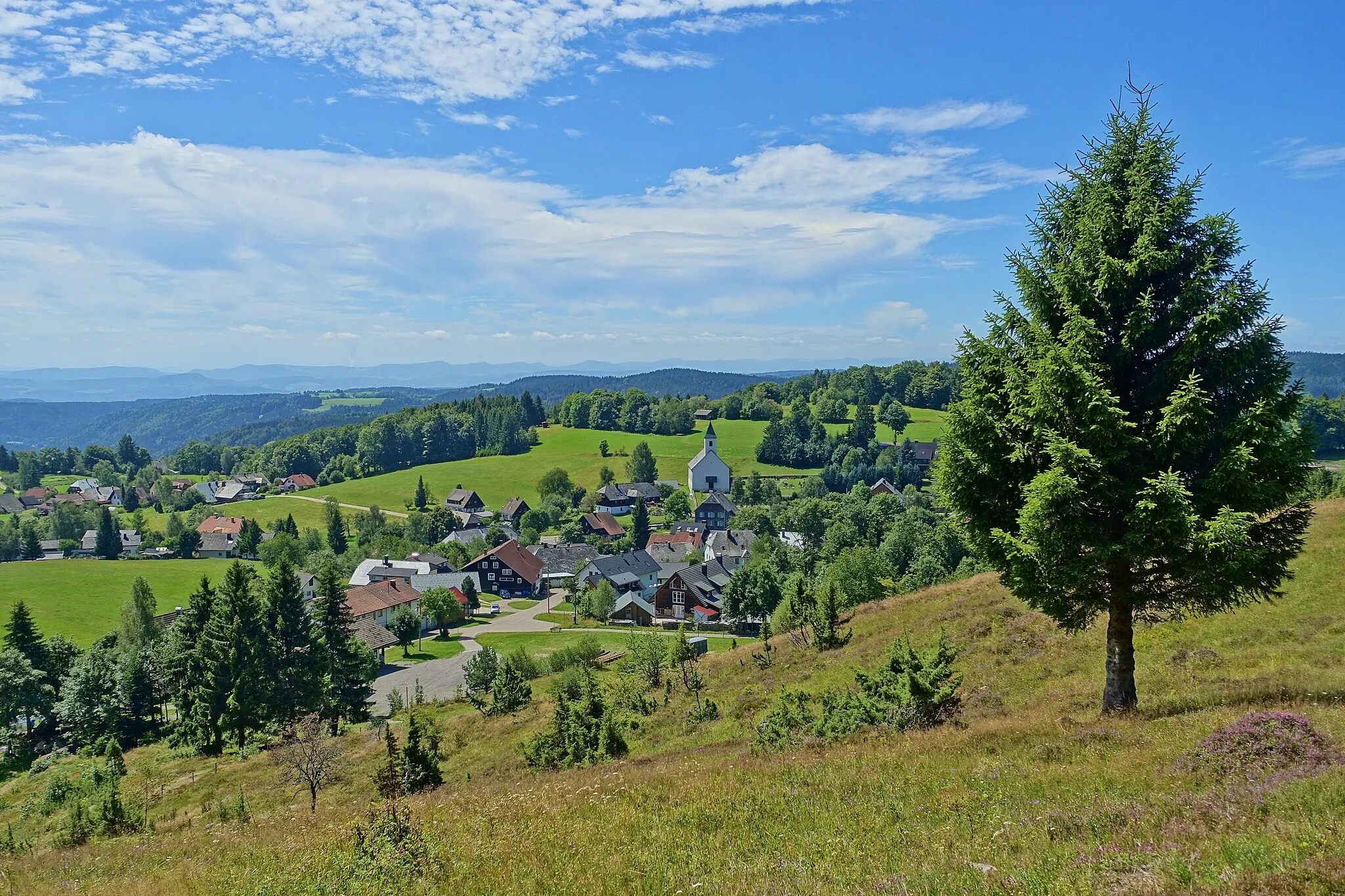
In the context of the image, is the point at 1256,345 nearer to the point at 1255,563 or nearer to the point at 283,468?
the point at 1255,563

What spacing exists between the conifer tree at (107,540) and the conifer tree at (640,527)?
8275cm

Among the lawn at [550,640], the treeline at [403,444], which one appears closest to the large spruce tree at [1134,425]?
the lawn at [550,640]

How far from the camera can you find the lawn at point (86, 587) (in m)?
78.8

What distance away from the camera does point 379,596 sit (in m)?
81.9

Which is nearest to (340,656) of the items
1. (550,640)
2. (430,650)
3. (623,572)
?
(430,650)

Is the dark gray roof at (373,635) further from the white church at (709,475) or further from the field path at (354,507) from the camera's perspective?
the white church at (709,475)

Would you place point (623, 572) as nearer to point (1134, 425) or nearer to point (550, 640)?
point (550, 640)

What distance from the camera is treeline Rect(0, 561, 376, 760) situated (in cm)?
4366

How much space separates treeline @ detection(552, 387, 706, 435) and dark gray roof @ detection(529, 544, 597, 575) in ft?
248

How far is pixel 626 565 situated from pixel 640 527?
21.9m

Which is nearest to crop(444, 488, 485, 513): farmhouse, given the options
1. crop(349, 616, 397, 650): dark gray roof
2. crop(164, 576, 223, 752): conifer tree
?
crop(349, 616, 397, 650): dark gray roof

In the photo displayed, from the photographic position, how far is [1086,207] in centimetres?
1314

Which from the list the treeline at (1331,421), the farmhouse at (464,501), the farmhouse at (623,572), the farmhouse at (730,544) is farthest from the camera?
the farmhouse at (464,501)

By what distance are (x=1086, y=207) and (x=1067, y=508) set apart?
5561mm
